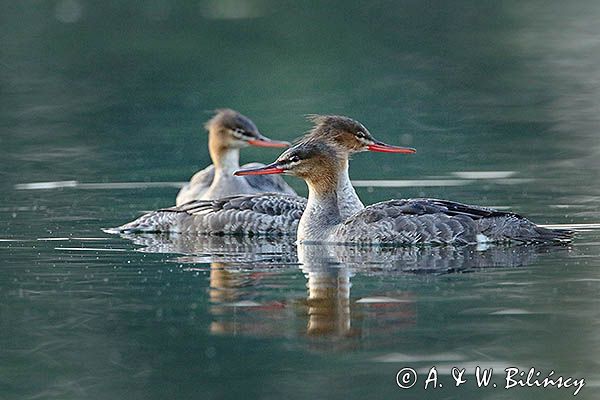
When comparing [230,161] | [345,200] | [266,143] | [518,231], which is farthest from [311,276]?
[230,161]

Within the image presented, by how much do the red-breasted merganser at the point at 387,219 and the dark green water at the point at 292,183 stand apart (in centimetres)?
23

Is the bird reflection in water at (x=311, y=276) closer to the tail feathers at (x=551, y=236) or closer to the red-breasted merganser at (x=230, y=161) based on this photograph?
the tail feathers at (x=551, y=236)

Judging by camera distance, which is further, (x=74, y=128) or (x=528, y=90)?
(x=528, y=90)

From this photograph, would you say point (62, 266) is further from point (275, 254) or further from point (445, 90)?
point (445, 90)

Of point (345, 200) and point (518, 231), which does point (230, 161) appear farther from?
point (518, 231)

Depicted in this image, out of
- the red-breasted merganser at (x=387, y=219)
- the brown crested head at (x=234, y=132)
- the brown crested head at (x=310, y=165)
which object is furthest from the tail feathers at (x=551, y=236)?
the brown crested head at (x=234, y=132)

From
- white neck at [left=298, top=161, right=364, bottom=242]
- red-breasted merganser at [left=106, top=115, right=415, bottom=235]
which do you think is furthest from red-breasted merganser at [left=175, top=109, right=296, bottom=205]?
white neck at [left=298, top=161, right=364, bottom=242]

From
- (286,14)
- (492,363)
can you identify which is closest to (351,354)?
(492,363)

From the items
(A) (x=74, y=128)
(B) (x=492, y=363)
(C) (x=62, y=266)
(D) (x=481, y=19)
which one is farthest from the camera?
(D) (x=481, y=19)

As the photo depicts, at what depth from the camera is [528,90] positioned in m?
26.7

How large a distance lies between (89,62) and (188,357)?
69.8 ft

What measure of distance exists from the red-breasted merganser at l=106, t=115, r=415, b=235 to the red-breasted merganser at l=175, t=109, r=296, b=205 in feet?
6.21

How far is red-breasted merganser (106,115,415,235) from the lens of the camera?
1578cm

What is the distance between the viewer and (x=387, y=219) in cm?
1430
